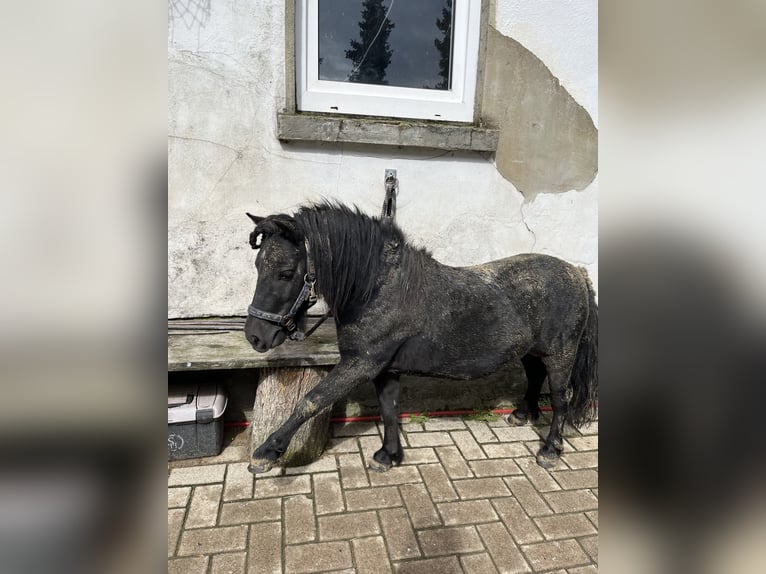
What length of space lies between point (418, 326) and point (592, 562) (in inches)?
57.3

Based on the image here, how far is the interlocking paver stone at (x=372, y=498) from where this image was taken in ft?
8.40

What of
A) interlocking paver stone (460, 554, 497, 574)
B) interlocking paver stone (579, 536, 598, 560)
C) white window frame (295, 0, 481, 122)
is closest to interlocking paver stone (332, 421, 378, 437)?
interlocking paver stone (460, 554, 497, 574)

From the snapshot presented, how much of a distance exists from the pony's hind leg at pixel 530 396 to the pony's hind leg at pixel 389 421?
45.1 inches

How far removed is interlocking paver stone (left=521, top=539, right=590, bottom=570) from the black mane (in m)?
1.56

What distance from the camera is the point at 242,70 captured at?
3182 mm

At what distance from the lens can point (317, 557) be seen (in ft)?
7.14

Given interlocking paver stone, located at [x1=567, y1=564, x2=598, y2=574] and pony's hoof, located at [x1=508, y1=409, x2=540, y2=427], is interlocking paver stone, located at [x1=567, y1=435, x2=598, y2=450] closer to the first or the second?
pony's hoof, located at [x1=508, y1=409, x2=540, y2=427]

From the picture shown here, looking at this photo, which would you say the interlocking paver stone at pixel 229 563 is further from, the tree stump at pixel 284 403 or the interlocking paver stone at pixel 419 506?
the interlocking paver stone at pixel 419 506

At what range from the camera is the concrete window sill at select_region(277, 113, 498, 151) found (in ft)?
10.6

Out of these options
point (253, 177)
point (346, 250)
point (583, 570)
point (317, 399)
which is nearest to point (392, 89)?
point (253, 177)
